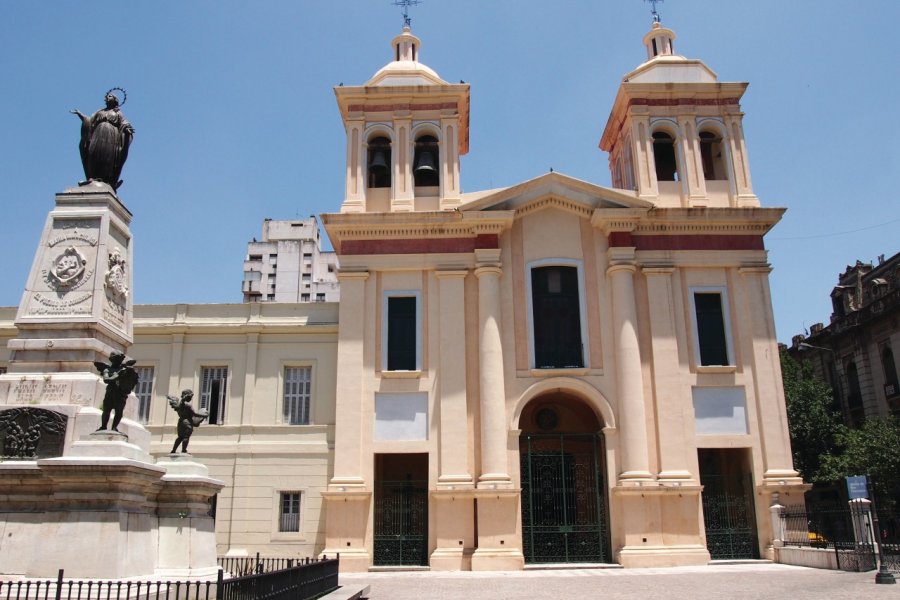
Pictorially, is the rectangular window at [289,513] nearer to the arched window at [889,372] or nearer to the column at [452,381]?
the column at [452,381]

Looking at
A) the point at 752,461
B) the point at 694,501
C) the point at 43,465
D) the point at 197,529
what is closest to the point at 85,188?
the point at 43,465

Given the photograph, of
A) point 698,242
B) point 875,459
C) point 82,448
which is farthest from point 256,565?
point 875,459

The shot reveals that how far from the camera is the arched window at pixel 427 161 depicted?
25766 mm

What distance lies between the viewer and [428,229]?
2445 centimetres

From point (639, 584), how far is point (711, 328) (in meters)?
9.83

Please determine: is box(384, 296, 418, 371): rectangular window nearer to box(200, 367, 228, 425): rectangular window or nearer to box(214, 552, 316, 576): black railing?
box(200, 367, 228, 425): rectangular window

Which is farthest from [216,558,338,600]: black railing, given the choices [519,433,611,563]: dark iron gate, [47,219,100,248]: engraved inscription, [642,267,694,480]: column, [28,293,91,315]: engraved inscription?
[642,267,694,480]: column

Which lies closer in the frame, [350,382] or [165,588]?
[165,588]

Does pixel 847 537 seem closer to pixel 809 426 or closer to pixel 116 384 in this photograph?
pixel 809 426

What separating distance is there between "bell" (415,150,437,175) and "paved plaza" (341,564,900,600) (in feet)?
40.3

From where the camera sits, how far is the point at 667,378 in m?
23.1

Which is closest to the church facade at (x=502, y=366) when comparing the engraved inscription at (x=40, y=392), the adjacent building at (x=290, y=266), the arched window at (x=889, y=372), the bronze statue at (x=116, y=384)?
the engraved inscription at (x=40, y=392)

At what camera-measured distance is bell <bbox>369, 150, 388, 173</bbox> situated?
2581 cm

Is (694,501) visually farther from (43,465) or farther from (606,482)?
(43,465)
